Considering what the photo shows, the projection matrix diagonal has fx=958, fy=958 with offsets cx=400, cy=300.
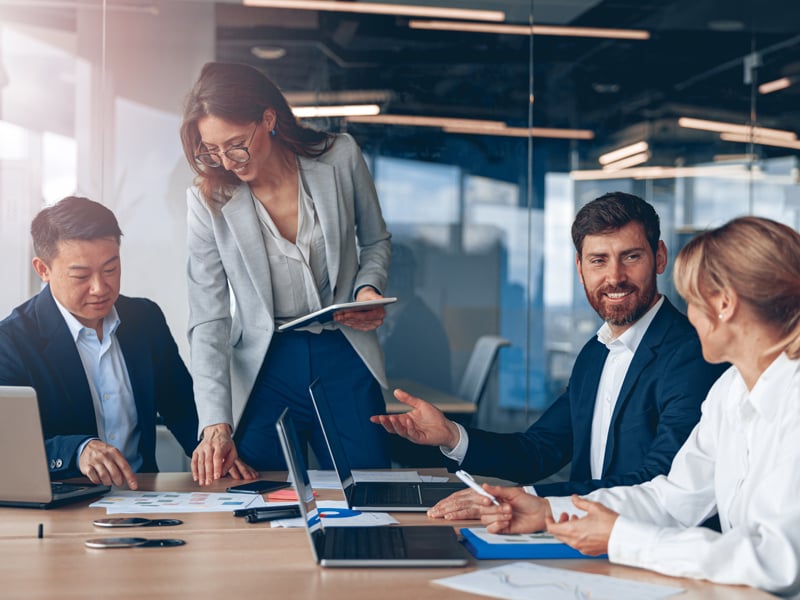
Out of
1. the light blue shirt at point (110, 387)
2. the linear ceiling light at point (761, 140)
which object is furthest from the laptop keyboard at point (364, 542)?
the linear ceiling light at point (761, 140)

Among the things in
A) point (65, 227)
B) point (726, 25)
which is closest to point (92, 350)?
point (65, 227)

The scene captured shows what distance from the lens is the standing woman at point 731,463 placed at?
1509 millimetres

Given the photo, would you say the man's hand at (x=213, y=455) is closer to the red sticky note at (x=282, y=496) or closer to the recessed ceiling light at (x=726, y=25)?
the red sticky note at (x=282, y=496)

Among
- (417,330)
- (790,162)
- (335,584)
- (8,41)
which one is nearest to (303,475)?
(335,584)

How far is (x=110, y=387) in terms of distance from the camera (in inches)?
114

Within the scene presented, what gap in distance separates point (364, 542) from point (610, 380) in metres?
1.11

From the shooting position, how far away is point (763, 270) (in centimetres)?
168

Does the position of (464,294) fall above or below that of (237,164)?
below

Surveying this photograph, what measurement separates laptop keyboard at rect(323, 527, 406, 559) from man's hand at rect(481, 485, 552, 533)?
0.59 ft

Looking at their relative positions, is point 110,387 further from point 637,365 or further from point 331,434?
point 637,365

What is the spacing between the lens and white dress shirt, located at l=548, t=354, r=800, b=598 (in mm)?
1489

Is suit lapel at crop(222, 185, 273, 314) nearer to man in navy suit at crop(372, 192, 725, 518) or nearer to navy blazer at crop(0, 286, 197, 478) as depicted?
navy blazer at crop(0, 286, 197, 478)

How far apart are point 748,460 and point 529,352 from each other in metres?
3.57

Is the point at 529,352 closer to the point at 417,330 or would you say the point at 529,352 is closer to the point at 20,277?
the point at 417,330
